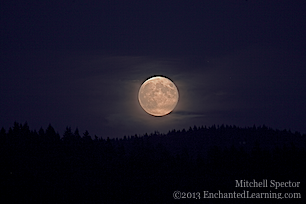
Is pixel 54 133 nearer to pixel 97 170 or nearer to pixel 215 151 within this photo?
pixel 97 170

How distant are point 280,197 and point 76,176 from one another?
43700 mm

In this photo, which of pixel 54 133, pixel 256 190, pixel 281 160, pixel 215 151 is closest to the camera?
pixel 256 190

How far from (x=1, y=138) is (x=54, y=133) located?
46.2 feet

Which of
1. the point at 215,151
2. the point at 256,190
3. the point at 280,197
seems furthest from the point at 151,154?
the point at 280,197

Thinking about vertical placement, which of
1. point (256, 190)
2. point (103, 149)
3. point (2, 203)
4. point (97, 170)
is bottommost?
point (2, 203)

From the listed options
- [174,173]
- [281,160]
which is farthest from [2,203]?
[281,160]

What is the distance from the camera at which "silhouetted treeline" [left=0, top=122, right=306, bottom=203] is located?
80050 millimetres

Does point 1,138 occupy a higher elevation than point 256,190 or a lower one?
higher

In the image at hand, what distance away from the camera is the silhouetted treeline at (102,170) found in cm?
8005

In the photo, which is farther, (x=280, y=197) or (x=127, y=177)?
(x=127, y=177)

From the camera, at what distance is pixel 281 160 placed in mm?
120625

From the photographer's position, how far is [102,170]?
100 m

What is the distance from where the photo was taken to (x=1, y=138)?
99688 millimetres

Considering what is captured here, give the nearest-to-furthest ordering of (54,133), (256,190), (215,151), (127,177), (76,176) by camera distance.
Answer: (256,190)
(76,176)
(127,177)
(54,133)
(215,151)
